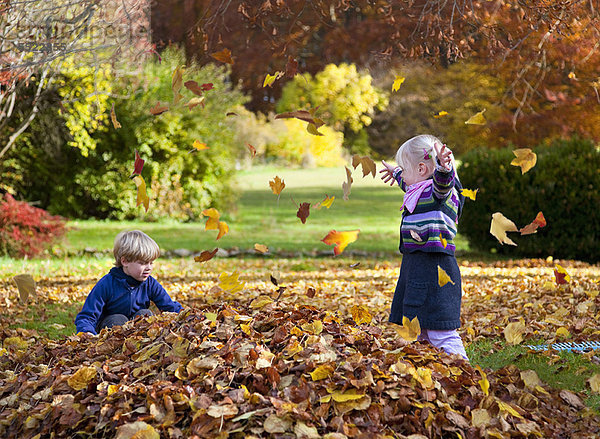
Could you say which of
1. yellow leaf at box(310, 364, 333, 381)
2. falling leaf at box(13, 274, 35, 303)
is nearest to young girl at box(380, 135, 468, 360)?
yellow leaf at box(310, 364, 333, 381)

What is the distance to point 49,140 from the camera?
11.8 m

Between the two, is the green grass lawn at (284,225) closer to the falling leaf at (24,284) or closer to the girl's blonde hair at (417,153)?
the girl's blonde hair at (417,153)

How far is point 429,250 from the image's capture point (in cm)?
330

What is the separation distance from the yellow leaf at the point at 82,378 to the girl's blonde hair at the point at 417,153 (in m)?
1.85

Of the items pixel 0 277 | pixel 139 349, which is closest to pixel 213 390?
pixel 139 349

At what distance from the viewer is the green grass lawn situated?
1034 cm

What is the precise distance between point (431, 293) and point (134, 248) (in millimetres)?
1724

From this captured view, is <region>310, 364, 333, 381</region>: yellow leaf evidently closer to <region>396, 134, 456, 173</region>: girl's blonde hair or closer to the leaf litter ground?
the leaf litter ground

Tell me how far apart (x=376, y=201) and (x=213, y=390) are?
619 inches

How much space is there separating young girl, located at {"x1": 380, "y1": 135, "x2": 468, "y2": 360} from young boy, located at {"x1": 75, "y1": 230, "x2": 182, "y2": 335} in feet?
4.97

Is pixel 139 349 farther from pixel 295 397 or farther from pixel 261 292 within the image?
pixel 261 292

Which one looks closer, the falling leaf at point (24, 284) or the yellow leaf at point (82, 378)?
the yellow leaf at point (82, 378)

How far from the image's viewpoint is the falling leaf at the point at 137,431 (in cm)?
224

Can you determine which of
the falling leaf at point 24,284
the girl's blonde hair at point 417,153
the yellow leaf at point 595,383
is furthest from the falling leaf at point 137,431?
the yellow leaf at point 595,383
